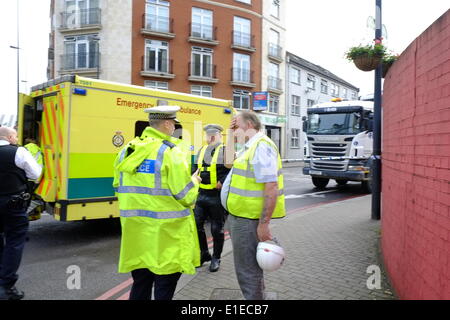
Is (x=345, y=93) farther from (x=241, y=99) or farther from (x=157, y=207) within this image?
(x=157, y=207)

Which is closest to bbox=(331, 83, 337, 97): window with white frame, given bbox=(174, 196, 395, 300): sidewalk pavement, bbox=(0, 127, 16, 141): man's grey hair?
bbox=(174, 196, 395, 300): sidewalk pavement

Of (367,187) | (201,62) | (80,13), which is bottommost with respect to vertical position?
(367,187)

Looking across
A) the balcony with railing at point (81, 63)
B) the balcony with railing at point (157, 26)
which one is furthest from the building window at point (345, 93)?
the balcony with railing at point (81, 63)

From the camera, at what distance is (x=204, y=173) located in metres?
→ 4.79

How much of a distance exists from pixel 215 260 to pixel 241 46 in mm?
27773

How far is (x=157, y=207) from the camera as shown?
108 inches

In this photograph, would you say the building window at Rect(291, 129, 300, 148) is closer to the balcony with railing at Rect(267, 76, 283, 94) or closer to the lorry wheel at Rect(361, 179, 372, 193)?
the balcony with railing at Rect(267, 76, 283, 94)

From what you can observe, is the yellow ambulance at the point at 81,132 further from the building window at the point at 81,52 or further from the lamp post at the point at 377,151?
the building window at the point at 81,52

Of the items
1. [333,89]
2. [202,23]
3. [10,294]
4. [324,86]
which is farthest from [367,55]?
[333,89]

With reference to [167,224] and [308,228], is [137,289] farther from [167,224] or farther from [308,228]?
[308,228]

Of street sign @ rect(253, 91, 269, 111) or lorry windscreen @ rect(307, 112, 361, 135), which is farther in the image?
street sign @ rect(253, 91, 269, 111)

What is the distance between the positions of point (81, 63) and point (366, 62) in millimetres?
23904

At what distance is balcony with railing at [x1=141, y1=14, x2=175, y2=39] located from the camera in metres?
26.2

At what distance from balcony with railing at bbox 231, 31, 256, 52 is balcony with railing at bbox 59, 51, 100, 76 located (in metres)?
11.0
